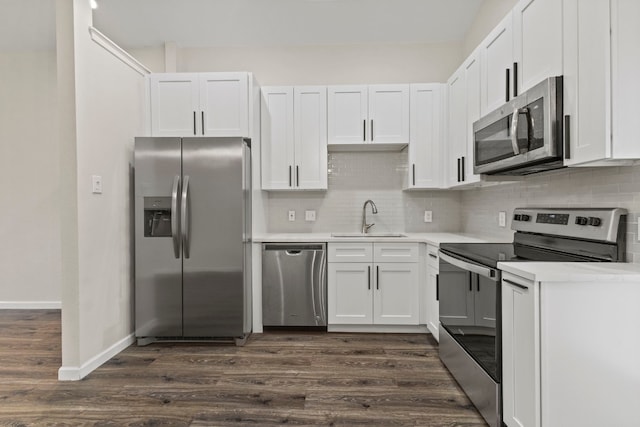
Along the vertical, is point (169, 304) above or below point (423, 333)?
above

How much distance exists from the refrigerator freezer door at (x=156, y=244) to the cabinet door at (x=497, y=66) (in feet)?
8.07

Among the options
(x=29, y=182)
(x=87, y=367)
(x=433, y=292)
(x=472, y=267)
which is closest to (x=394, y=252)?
(x=433, y=292)

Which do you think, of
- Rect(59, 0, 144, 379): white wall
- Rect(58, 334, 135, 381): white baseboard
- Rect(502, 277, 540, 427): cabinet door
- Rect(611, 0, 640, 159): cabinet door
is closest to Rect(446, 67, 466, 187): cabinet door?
Rect(611, 0, 640, 159): cabinet door

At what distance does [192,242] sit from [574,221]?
107 inches

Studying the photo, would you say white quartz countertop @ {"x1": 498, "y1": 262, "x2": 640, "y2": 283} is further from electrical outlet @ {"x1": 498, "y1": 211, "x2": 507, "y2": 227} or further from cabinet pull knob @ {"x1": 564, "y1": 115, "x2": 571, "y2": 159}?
electrical outlet @ {"x1": 498, "y1": 211, "x2": 507, "y2": 227}

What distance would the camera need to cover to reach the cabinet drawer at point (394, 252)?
11.6 ft

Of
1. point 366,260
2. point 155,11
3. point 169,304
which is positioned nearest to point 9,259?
point 169,304

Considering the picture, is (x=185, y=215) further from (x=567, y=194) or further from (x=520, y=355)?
(x=567, y=194)

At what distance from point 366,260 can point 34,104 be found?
4.18 meters

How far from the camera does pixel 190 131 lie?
3578 mm

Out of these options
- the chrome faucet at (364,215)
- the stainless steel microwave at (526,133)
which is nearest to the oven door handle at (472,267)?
the stainless steel microwave at (526,133)

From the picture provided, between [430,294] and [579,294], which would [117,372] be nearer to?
[430,294]

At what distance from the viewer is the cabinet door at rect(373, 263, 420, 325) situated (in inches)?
139

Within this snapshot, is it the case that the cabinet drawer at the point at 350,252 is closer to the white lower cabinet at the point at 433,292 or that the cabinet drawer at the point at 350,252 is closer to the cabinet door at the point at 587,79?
the white lower cabinet at the point at 433,292
